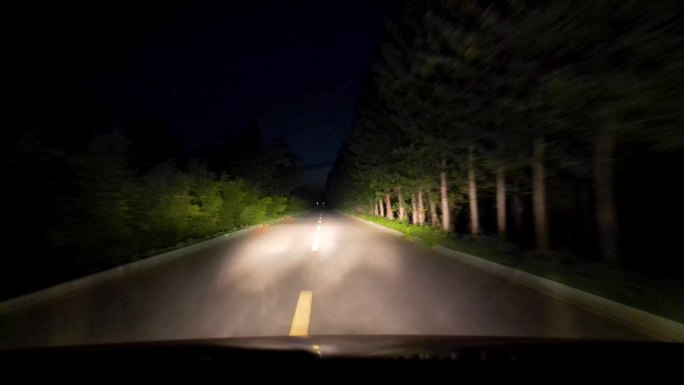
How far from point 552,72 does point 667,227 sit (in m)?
12.4

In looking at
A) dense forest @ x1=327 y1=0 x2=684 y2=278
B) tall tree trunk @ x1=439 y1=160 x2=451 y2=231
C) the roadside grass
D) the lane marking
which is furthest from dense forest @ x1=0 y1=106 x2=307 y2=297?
tall tree trunk @ x1=439 y1=160 x2=451 y2=231

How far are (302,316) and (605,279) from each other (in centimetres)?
639

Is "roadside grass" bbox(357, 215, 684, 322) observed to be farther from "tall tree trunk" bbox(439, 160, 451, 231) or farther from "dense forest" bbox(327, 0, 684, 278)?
"tall tree trunk" bbox(439, 160, 451, 231)

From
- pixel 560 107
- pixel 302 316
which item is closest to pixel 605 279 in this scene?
pixel 560 107

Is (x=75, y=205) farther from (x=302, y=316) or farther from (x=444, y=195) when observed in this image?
(x=444, y=195)

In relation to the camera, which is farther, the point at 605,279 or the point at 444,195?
the point at 444,195

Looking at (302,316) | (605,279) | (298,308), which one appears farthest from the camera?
(605,279)

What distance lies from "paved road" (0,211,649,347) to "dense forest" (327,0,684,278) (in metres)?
3.93

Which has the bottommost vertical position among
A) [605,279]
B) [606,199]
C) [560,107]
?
[605,279]

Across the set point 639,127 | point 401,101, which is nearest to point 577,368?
point 639,127

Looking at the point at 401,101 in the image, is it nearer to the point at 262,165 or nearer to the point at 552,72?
the point at 552,72

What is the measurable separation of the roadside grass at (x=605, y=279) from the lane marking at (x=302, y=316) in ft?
16.4

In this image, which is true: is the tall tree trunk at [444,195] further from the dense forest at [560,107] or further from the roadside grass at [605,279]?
the roadside grass at [605,279]

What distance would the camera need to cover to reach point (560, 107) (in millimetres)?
10781
